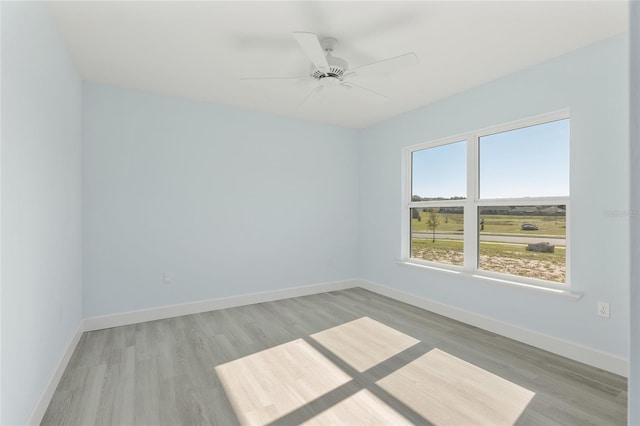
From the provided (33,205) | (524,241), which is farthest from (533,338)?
(33,205)

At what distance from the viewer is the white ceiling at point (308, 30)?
2.01 m

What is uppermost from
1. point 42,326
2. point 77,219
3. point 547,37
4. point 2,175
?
point 547,37

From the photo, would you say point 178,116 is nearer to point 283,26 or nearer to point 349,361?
point 283,26

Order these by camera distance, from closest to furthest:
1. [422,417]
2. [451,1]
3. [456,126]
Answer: [422,417] < [451,1] < [456,126]

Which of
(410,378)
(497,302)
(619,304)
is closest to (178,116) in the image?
(410,378)

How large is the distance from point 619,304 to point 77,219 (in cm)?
462

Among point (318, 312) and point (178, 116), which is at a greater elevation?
point (178, 116)

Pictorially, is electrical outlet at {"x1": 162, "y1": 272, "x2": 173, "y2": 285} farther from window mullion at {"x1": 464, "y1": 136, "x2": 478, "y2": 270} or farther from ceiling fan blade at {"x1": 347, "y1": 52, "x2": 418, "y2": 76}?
window mullion at {"x1": 464, "y1": 136, "x2": 478, "y2": 270}

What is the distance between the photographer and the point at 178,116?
3529 mm

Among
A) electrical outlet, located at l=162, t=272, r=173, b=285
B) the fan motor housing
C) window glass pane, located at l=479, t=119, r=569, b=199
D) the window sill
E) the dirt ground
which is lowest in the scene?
electrical outlet, located at l=162, t=272, r=173, b=285

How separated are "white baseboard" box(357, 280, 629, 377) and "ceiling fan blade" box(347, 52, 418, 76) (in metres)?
2.57

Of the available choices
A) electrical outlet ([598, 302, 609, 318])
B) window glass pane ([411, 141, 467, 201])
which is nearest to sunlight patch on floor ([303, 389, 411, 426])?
electrical outlet ([598, 302, 609, 318])

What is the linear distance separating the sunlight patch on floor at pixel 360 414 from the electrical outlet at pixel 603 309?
71.7 inches

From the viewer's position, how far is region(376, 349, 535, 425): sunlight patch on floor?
1810mm
